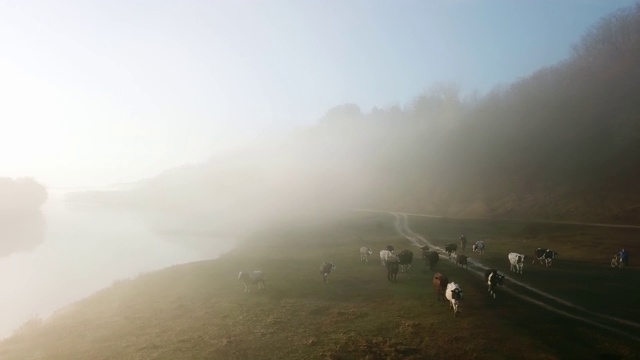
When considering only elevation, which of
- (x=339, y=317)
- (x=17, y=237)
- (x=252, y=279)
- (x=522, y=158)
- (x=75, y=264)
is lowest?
(x=75, y=264)

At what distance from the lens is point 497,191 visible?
98500 millimetres

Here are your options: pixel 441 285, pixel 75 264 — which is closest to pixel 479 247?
pixel 441 285

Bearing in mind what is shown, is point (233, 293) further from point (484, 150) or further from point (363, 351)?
point (484, 150)

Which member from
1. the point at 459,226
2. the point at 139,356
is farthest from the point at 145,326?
the point at 459,226

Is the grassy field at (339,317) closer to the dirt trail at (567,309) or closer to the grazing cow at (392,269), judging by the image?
the dirt trail at (567,309)

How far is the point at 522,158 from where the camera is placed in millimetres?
112000

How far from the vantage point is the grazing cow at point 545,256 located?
127ft

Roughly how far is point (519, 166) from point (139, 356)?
107 m

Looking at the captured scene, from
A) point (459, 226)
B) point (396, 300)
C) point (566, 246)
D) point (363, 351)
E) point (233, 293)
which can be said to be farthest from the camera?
point (459, 226)

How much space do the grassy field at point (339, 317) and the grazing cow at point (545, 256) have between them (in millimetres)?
1167

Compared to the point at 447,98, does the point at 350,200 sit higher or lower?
lower

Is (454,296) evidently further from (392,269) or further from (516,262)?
(516,262)

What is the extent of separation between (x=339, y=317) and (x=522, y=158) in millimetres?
103262

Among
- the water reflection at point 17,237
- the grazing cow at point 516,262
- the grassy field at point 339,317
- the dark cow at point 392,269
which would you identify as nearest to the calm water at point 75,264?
the water reflection at point 17,237
